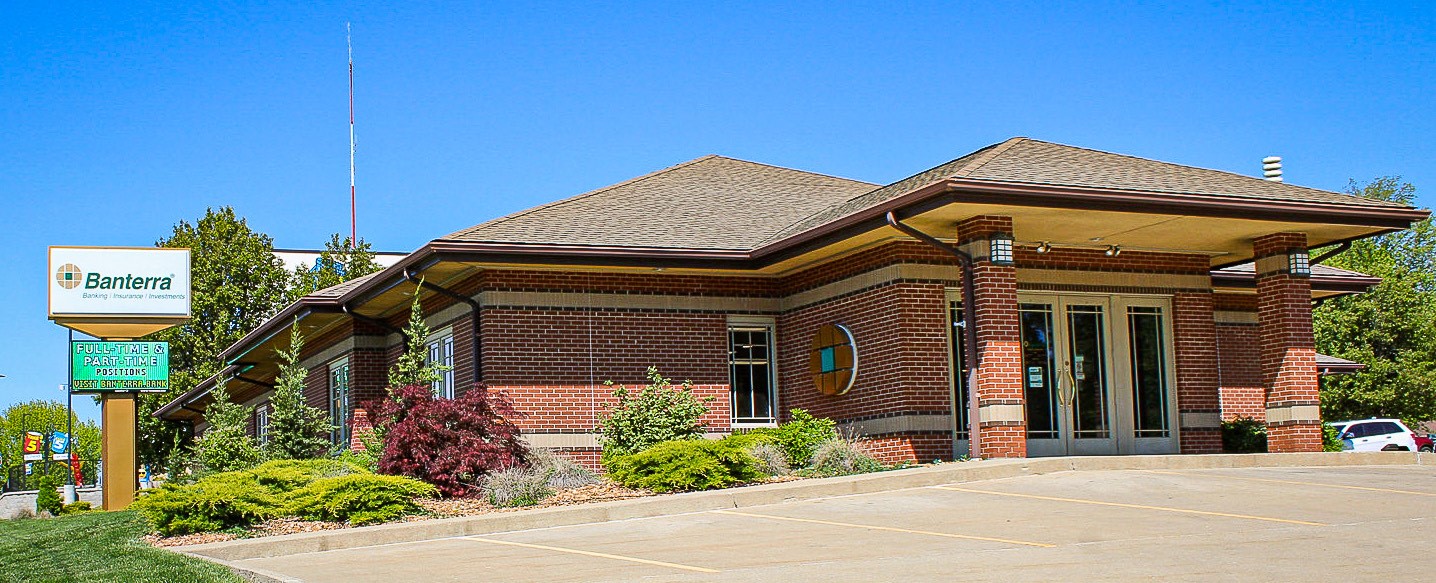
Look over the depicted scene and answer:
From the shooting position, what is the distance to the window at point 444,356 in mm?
21484

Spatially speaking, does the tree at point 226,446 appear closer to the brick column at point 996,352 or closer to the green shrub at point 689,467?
the green shrub at point 689,467

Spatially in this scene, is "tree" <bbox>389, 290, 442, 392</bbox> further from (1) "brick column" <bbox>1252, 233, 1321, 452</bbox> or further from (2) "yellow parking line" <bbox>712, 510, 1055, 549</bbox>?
(1) "brick column" <bbox>1252, 233, 1321, 452</bbox>

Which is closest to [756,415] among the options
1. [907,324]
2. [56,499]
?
[907,324]

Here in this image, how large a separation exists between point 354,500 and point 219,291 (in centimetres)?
3348

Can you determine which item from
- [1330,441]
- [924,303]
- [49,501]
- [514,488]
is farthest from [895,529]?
[49,501]

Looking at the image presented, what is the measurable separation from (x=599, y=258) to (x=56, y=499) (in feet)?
79.0

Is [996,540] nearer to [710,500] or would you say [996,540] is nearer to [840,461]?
[710,500]

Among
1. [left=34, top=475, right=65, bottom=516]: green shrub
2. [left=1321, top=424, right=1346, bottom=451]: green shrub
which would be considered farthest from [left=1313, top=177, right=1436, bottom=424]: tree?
[left=34, top=475, right=65, bottom=516]: green shrub

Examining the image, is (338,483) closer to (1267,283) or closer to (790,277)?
(790,277)

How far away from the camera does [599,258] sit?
1898 cm

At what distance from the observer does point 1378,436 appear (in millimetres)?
32406

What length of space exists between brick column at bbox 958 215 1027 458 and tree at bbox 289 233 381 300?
33.1 meters

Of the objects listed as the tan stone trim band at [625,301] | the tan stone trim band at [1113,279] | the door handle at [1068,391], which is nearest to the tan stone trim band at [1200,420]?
the tan stone trim band at [1113,279]

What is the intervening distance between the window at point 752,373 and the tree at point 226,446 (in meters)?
7.79
